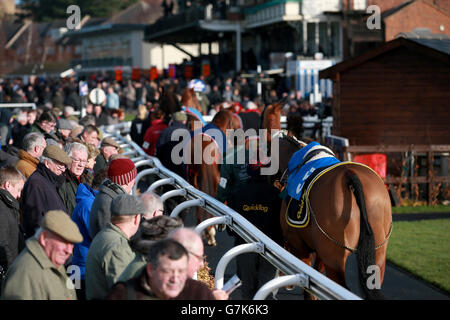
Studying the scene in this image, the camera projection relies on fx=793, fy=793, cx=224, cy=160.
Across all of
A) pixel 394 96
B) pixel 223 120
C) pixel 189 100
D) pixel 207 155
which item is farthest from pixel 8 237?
pixel 394 96

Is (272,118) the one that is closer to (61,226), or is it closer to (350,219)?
(350,219)

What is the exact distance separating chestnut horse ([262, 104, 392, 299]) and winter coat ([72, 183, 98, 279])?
6.26 ft

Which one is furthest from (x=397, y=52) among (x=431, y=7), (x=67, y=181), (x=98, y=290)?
(x=431, y=7)

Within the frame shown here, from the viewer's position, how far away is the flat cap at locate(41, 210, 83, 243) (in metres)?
3.81

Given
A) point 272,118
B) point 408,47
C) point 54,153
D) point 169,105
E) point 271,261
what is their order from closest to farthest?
1. point 271,261
2. point 54,153
3. point 272,118
4. point 169,105
5. point 408,47

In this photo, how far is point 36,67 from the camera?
90.9 meters

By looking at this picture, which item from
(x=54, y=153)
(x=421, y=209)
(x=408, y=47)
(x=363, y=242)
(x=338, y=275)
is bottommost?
(x=421, y=209)

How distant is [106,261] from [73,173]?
9.41ft

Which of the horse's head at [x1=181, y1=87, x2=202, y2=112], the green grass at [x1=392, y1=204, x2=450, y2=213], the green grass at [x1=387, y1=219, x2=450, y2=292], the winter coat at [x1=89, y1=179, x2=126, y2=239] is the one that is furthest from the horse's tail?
the green grass at [x1=392, y1=204, x2=450, y2=213]

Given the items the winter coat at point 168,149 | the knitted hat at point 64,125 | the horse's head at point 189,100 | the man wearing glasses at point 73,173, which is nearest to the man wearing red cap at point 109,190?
the man wearing glasses at point 73,173

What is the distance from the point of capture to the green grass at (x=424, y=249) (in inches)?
354

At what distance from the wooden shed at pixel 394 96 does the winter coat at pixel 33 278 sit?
42.2ft

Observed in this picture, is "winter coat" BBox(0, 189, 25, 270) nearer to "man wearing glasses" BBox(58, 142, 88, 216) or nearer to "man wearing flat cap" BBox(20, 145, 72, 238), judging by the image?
"man wearing flat cap" BBox(20, 145, 72, 238)

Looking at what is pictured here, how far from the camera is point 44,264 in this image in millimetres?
3803
